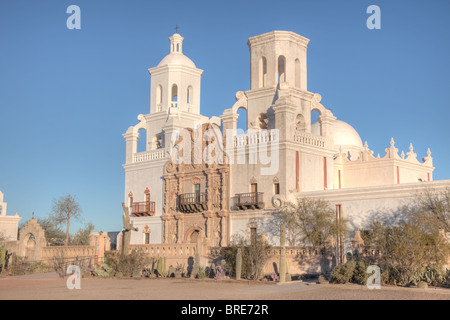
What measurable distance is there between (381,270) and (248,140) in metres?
14.1

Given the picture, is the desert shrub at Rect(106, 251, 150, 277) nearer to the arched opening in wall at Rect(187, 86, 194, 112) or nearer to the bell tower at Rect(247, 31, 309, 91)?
the bell tower at Rect(247, 31, 309, 91)

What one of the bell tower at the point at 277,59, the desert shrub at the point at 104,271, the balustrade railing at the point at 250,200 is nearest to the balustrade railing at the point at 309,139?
the bell tower at the point at 277,59

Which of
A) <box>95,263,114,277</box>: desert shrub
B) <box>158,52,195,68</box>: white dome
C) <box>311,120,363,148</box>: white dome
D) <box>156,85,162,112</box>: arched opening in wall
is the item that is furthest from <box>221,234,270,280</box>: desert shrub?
<box>158,52,195,68</box>: white dome

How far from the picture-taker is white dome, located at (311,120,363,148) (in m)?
39.6

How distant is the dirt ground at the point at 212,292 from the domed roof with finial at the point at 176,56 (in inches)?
873

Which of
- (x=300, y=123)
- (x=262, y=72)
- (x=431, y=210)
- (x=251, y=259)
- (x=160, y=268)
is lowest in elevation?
(x=160, y=268)

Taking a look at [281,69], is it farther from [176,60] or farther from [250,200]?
[250,200]

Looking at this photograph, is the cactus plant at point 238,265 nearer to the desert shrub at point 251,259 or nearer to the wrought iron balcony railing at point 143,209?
the desert shrub at point 251,259

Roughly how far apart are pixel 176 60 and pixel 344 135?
526 inches

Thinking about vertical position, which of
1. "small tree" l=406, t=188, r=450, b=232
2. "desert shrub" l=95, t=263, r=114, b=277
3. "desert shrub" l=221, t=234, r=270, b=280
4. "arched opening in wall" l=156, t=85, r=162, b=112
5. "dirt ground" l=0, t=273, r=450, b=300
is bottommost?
"dirt ground" l=0, t=273, r=450, b=300

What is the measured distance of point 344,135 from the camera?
1571 inches

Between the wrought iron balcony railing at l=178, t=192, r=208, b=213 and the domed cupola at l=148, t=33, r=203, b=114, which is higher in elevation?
the domed cupola at l=148, t=33, r=203, b=114

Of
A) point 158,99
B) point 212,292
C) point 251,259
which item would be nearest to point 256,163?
point 251,259

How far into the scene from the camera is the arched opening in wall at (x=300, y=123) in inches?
1368
